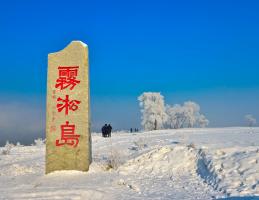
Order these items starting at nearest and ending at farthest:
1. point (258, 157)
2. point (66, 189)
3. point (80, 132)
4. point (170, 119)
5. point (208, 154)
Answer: point (66, 189) < point (258, 157) < point (208, 154) < point (80, 132) < point (170, 119)

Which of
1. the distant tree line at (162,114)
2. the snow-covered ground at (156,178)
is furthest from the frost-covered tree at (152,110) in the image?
the snow-covered ground at (156,178)

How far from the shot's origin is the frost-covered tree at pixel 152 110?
75.2 meters

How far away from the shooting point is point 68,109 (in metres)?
15.3

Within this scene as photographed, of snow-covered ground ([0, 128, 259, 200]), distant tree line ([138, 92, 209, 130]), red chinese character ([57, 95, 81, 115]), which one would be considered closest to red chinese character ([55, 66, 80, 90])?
red chinese character ([57, 95, 81, 115])

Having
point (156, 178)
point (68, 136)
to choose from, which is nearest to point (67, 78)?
point (68, 136)

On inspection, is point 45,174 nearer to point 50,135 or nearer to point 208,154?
point 50,135

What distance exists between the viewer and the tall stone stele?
15109 mm

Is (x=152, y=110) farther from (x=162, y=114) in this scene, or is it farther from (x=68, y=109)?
(x=68, y=109)

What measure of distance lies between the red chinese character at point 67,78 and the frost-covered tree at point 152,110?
2328 inches

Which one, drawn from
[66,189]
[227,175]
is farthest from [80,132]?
[227,175]

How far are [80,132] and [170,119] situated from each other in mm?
68568

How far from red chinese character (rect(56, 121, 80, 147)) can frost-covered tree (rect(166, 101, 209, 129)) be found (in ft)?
220

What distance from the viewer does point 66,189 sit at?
38.5 ft

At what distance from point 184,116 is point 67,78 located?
226 feet
